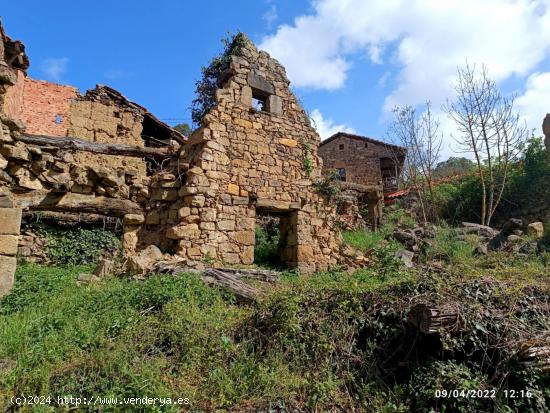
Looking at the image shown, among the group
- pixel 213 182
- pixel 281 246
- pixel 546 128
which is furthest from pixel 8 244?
pixel 546 128

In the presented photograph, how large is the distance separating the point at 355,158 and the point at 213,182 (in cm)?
1509

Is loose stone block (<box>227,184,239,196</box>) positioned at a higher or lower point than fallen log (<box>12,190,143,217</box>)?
higher

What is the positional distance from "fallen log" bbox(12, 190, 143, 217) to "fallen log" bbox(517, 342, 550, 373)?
6648 mm

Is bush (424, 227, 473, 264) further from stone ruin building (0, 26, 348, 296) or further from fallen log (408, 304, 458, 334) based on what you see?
fallen log (408, 304, 458, 334)

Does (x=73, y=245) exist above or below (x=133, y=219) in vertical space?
below

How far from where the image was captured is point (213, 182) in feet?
25.5

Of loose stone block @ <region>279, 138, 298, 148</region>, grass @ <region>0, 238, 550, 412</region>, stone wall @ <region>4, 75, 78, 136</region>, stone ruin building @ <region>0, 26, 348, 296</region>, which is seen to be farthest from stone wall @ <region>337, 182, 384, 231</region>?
stone wall @ <region>4, 75, 78, 136</region>

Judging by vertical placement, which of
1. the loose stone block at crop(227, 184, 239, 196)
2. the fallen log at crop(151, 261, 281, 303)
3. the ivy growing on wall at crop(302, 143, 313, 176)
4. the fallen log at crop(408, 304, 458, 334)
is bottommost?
the fallen log at crop(408, 304, 458, 334)

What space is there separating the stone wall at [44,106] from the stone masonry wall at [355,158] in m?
12.9

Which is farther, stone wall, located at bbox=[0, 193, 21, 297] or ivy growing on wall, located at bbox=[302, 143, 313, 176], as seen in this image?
ivy growing on wall, located at bbox=[302, 143, 313, 176]

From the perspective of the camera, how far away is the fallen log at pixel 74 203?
6734 mm

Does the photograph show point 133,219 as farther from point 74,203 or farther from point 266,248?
point 266,248

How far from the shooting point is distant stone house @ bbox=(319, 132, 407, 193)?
68.6 ft

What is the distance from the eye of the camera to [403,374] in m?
3.56
